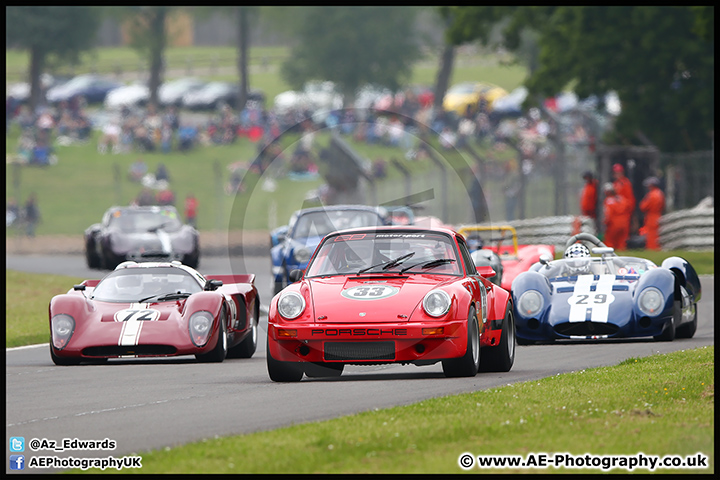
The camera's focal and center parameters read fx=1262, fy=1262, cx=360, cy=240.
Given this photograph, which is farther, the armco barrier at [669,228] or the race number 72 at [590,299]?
the armco barrier at [669,228]

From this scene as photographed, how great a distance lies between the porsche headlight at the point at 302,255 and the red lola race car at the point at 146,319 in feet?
21.0

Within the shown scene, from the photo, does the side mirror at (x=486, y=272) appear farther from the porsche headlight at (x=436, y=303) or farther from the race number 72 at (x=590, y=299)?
the race number 72 at (x=590, y=299)

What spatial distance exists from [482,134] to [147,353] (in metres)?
43.3

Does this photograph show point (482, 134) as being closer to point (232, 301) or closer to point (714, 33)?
point (714, 33)

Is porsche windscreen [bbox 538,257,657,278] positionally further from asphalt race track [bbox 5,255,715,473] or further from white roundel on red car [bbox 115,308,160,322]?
white roundel on red car [bbox 115,308,160,322]

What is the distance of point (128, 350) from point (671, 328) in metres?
6.04

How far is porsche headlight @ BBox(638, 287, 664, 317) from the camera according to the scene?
13930 millimetres

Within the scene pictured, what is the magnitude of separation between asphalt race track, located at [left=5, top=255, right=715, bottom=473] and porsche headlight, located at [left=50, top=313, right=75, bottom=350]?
315mm

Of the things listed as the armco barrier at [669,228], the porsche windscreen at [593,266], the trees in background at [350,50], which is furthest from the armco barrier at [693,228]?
the trees in background at [350,50]

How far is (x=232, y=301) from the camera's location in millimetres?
13922

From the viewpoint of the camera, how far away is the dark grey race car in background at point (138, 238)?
26.8 meters

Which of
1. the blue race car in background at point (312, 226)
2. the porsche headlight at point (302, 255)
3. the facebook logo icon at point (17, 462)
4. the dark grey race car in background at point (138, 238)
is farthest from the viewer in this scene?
the dark grey race car in background at point (138, 238)

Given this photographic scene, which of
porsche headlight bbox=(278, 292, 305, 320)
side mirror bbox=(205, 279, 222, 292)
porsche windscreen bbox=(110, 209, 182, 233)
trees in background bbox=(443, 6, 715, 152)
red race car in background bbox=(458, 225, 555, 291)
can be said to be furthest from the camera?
trees in background bbox=(443, 6, 715, 152)

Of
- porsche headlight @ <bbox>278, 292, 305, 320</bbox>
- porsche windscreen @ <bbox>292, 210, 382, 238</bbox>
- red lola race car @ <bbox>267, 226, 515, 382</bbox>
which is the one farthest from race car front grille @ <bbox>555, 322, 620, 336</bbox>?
porsche windscreen @ <bbox>292, 210, 382, 238</bbox>
